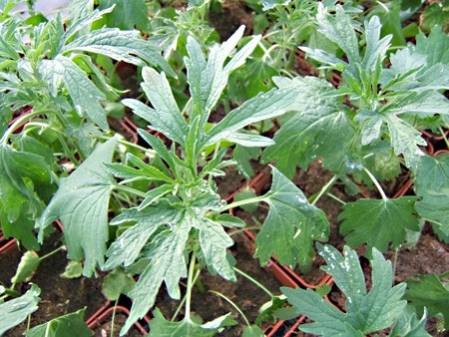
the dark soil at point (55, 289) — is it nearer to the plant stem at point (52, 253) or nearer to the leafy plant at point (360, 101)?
the plant stem at point (52, 253)

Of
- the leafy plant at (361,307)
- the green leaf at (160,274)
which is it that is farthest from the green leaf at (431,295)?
the green leaf at (160,274)

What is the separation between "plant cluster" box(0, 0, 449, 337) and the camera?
4.03 ft

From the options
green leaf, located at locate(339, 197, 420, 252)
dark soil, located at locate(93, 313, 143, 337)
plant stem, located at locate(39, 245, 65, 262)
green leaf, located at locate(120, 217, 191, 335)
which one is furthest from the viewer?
plant stem, located at locate(39, 245, 65, 262)

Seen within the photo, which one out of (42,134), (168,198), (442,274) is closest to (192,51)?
(168,198)

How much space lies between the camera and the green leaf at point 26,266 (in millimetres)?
1713

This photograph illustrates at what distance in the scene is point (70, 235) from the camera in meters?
1.36

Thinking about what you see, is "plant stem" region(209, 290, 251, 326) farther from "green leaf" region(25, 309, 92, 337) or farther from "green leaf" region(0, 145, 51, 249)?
"green leaf" region(0, 145, 51, 249)

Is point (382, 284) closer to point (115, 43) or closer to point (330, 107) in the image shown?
point (330, 107)

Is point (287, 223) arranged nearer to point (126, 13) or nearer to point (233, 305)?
point (233, 305)

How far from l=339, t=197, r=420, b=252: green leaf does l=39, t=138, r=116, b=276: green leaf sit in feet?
1.88

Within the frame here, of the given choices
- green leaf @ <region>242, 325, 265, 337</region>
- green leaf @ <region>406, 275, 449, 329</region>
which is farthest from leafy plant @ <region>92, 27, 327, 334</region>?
green leaf @ <region>406, 275, 449, 329</region>

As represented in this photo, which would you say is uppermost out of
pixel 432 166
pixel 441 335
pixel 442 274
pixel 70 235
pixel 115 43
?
pixel 115 43

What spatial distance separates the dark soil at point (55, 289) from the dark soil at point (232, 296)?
18 cm

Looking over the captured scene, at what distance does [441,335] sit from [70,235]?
931mm
